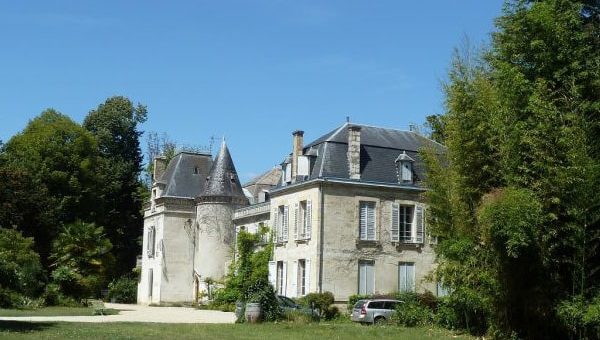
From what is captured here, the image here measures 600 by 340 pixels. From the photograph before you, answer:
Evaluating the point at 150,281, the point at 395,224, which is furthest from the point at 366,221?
the point at 150,281

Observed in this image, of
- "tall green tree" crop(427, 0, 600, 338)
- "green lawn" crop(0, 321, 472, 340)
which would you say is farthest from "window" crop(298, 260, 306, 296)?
"tall green tree" crop(427, 0, 600, 338)

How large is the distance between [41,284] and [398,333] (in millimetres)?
23549

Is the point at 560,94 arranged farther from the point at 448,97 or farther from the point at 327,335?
the point at 327,335

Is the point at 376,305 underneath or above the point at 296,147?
underneath

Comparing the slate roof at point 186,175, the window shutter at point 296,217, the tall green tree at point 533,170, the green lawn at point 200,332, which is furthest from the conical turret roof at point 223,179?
the tall green tree at point 533,170

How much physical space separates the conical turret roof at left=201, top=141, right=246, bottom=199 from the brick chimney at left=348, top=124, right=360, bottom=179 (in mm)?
11451

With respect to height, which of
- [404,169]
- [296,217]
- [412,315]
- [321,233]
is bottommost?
[412,315]

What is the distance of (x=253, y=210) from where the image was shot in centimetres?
3994

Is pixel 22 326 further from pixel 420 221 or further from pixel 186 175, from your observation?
pixel 186 175

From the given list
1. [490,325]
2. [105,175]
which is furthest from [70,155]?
[490,325]

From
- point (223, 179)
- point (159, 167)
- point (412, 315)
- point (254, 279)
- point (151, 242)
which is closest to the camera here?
point (412, 315)

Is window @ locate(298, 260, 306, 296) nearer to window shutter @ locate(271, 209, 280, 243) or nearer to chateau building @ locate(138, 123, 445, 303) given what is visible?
chateau building @ locate(138, 123, 445, 303)

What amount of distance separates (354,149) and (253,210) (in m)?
9.31

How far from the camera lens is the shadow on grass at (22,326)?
18.8m
